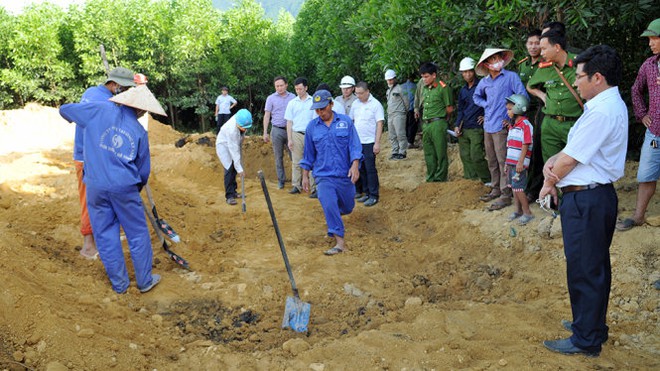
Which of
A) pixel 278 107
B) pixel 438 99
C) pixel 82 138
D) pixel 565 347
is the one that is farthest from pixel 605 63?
pixel 278 107

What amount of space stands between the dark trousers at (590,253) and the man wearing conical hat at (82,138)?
4.32 metres

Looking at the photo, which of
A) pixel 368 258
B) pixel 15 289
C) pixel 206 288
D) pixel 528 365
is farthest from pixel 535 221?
pixel 15 289

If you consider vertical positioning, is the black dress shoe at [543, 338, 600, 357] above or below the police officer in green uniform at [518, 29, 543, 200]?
below

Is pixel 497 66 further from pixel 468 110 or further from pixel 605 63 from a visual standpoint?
pixel 605 63

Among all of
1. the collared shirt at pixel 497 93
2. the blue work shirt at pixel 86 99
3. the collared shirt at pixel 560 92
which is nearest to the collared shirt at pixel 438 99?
Answer: the collared shirt at pixel 497 93

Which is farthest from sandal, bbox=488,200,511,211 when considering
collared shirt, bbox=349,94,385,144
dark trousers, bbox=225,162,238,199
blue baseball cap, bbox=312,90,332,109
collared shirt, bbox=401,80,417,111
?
collared shirt, bbox=401,80,417,111

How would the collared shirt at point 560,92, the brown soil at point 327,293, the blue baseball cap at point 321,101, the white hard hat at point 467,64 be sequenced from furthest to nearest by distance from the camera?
the white hard hat at point 467,64 → the blue baseball cap at point 321,101 → the collared shirt at point 560,92 → the brown soil at point 327,293

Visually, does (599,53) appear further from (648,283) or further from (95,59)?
(95,59)

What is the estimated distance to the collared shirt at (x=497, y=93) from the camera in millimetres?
5922

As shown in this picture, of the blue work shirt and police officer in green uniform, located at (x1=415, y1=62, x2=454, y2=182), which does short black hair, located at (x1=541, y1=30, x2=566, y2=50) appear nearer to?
police officer in green uniform, located at (x1=415, y1=62, x2=454, y2=182)

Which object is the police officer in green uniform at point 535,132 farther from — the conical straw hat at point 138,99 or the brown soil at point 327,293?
the conical straw hat at point 138,99

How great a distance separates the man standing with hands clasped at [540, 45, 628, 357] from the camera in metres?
2.99

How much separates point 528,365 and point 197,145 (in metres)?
10.1

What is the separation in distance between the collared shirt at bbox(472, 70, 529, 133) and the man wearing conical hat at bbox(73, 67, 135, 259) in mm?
4144
